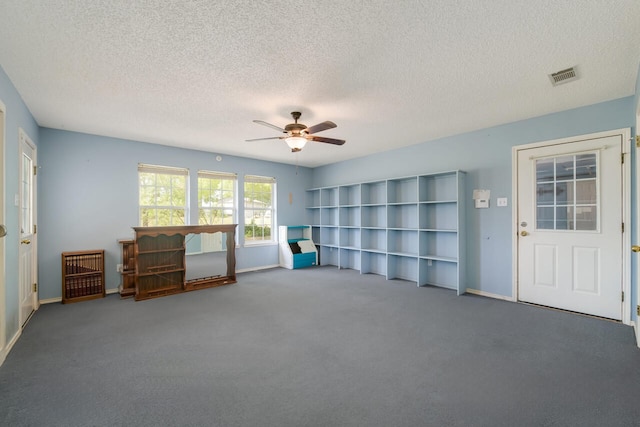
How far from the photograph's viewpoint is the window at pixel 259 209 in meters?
6.23

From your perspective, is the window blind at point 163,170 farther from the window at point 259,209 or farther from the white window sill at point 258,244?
the white window sill at point 258,244

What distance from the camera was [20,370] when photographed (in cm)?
224

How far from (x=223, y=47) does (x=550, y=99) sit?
3426mm

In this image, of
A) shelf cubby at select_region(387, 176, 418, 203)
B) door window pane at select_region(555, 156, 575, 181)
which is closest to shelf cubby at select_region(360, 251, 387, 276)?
shelf cubby at select_region(387, 176, 418, 203)

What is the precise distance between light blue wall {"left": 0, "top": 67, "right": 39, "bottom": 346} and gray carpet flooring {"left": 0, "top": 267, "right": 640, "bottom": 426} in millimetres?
341

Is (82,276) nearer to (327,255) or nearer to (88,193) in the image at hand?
(88,193)

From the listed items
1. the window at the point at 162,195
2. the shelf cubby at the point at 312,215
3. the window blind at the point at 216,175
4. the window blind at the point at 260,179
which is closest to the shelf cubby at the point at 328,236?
the shelf cubby at the point at 312,215

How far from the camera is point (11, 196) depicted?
2572mm

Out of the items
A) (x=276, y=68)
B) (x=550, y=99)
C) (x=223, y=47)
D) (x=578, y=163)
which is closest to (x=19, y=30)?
(x=223, y=47)

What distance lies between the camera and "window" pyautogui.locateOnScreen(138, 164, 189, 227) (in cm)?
492

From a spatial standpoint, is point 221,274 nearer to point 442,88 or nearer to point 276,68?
point 276,68

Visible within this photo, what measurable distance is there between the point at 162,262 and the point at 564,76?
5459 millimetres

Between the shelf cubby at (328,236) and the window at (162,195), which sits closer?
the window at (162,195)

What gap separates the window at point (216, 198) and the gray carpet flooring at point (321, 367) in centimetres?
222
